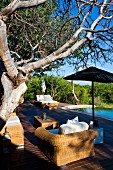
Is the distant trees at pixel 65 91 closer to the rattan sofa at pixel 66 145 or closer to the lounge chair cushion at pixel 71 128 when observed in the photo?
the lounge chair cushion at pixel 71 128

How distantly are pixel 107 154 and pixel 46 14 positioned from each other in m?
6.42

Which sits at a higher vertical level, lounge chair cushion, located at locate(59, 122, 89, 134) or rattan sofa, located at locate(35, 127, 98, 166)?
lounge chair cushion, located at locate(59, 122, 89, 134)

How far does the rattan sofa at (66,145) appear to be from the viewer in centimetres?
353

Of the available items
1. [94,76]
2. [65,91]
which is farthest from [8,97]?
[65,91]

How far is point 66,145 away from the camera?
3613mm

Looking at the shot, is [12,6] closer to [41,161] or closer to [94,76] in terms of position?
[41,161]

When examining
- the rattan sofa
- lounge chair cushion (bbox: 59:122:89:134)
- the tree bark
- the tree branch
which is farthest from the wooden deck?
the tree branch

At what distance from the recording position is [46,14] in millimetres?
8094

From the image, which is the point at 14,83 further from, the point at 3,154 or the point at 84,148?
the point at 3,154

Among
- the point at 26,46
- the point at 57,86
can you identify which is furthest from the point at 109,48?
the point at 57,86

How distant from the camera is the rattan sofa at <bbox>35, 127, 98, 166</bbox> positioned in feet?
11.6

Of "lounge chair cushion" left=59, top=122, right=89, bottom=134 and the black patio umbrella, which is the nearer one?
"lounge chair cushion" left=59, top=122, right=89, bottom=134

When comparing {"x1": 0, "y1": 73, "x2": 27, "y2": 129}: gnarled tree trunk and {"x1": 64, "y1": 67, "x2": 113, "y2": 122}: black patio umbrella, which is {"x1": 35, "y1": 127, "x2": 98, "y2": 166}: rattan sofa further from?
{"x1": 64, "y1": 67, "x2": 113, "y2": 122}: black patio umbrella

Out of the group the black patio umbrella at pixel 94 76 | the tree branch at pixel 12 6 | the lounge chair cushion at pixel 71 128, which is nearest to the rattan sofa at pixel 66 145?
the lounge chair cushion at pixel 71 128
